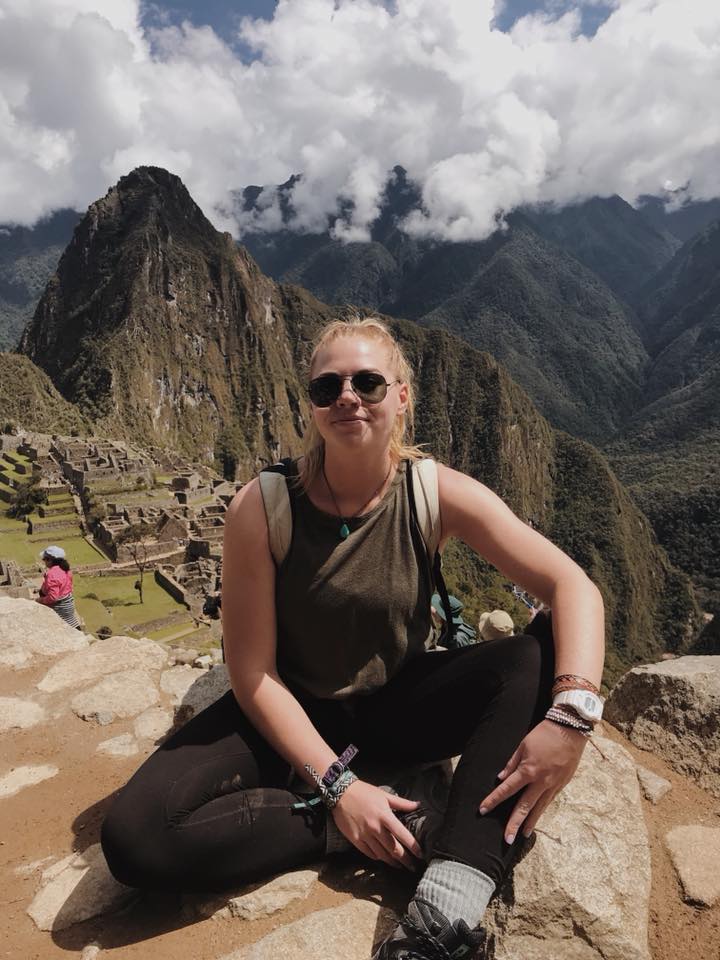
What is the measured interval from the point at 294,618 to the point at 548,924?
1556 mm

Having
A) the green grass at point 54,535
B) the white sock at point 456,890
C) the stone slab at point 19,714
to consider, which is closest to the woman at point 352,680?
the white sock at point 456,890

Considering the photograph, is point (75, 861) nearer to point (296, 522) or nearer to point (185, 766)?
point (185, 766)

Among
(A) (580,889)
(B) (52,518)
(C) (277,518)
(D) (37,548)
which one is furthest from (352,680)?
(B) (52,518)

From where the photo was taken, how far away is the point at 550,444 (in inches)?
6447

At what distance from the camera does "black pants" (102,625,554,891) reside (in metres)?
2.50

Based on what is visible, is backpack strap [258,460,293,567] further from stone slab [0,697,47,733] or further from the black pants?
stone slab [0,697,47,733]

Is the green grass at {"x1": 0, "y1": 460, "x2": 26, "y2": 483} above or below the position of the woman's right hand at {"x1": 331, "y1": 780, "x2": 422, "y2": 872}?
above

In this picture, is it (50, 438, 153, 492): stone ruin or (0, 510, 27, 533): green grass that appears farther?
(50, 438, 153, 492): stone ruin

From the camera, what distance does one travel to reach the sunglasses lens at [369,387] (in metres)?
2.99

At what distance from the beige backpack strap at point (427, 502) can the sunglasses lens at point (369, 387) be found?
39 centimetres

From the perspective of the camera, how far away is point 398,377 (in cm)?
320

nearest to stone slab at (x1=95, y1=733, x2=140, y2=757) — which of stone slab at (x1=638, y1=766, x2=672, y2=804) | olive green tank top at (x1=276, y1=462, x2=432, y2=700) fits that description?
olive green tank top at (x1=276, y1=462, x2=432, y2=700)

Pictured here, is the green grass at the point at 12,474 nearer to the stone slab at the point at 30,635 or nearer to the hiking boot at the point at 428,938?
the stone slab at the point at 30,635

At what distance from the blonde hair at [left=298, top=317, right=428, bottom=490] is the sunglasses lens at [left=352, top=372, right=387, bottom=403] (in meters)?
0.17
